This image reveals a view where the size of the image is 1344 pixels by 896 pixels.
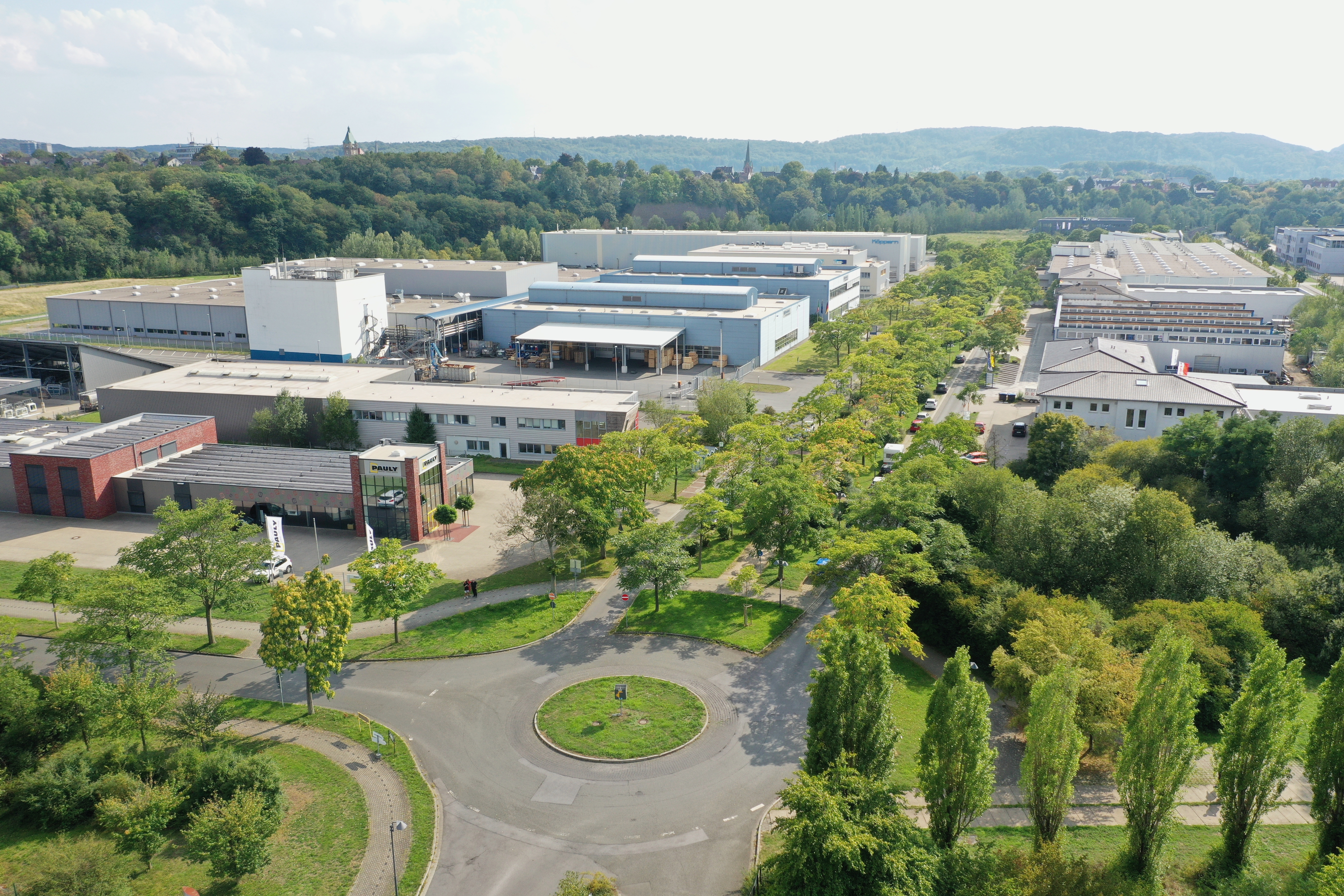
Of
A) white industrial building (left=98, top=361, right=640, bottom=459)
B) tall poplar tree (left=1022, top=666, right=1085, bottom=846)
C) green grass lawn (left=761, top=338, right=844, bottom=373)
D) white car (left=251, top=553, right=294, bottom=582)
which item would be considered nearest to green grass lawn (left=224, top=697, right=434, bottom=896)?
white car (left=251, top=553, right=294, bottom=582)

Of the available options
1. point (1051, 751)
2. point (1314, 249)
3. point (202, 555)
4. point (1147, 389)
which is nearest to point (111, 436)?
point (202, 555)

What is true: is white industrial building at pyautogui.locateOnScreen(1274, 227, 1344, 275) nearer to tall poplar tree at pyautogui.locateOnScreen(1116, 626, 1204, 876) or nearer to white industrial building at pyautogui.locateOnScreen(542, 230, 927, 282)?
white industrial building at pyautogui.locateOnScreen(542, 230, 927, 282)

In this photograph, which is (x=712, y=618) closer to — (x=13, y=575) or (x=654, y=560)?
(x=654, y=560)

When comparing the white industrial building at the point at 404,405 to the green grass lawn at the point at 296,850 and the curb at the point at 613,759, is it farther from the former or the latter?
the green grass lawn at the point at 296,850

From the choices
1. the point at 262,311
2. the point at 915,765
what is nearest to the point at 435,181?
the point at 262,311

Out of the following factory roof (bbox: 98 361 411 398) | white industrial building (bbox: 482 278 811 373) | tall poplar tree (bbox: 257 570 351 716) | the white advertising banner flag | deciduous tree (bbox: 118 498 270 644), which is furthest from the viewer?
white industrial building (bbox: 482 278 811 373)

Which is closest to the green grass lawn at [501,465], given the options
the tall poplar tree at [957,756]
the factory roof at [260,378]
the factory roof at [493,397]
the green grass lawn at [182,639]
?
the factory roof at [493,397]
